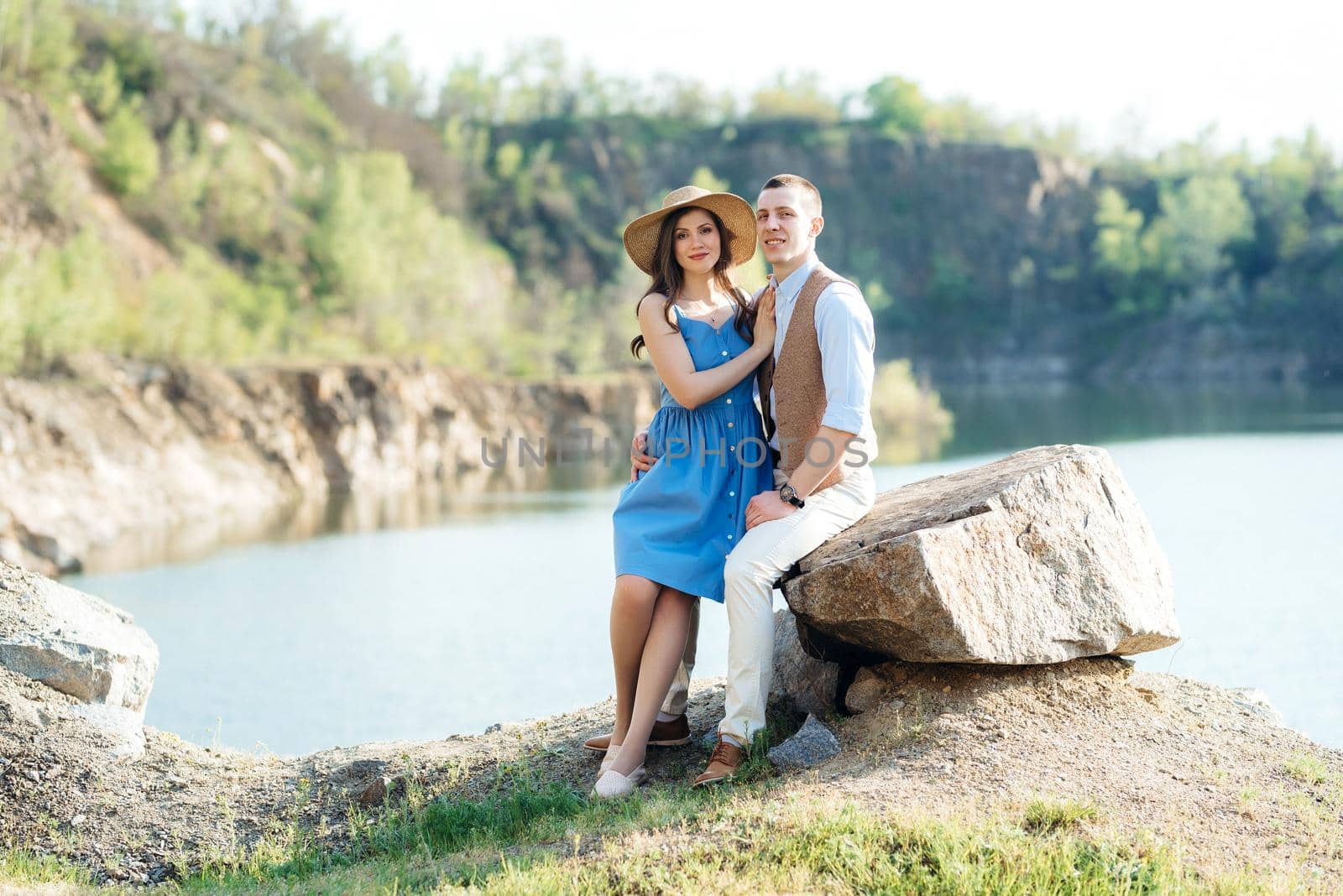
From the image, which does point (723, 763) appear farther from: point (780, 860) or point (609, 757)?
point (780, 860)

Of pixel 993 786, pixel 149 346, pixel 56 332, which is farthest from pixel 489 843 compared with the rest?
pixel 149 346

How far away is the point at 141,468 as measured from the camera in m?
24.7

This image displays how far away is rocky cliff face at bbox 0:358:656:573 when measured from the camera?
21922 mm

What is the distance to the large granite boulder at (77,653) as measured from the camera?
20.8 ft

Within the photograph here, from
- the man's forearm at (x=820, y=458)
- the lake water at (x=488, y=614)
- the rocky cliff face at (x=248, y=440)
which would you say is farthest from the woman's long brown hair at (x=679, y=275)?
the rocky cliff face at (x=248, y=440)

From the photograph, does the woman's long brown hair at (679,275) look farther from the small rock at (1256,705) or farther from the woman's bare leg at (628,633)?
the small rock at (1256,705)

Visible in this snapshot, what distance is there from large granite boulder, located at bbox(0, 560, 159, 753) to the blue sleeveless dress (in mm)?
2850

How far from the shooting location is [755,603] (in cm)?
508

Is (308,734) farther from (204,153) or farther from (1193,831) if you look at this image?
(204,153)

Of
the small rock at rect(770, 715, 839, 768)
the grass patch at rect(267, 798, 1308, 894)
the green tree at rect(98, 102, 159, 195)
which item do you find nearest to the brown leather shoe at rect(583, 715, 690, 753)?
the small rock at rect(770, 715, 839, 768)

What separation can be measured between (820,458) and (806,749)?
117 cm

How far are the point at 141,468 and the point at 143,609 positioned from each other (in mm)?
9894

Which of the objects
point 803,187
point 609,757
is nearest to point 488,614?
point 609,757

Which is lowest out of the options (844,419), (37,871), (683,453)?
(37,871)
